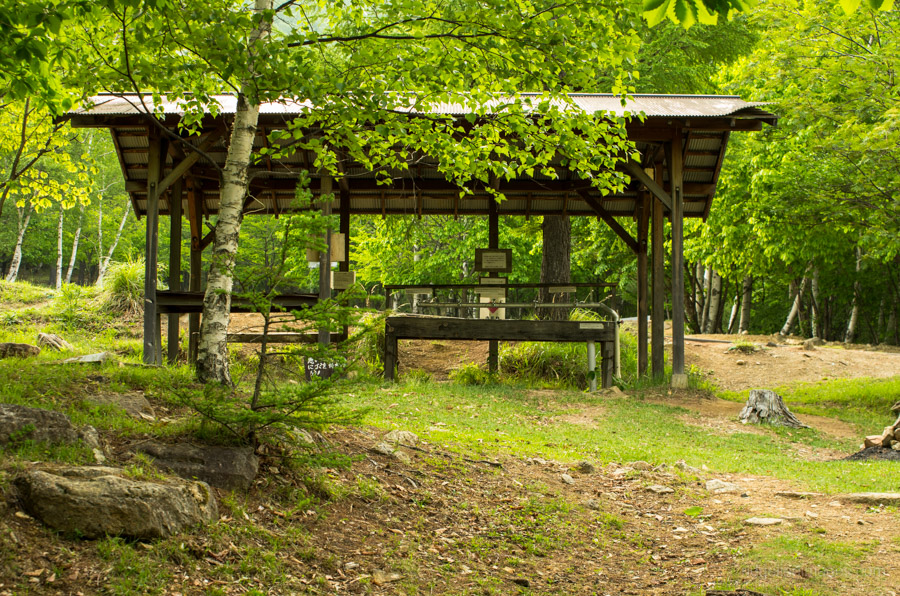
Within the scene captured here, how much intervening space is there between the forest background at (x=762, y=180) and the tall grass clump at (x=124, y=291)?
2361 millimetres

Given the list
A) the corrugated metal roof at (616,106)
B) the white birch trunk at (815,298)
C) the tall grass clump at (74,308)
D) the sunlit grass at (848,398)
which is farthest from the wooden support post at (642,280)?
the white birch trunk at (815,298)

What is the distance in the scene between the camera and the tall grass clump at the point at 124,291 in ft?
53.3

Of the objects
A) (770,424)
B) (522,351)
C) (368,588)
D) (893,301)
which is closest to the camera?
(368,588)

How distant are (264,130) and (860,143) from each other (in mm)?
9732

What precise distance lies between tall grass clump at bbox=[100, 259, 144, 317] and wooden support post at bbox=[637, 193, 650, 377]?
1132 centimetres

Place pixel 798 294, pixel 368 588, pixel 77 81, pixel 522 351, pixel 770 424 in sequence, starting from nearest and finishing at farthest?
pixel 368 588 < pixel 77 81 < pixel 770 424 < pixel 522 351 < pixel 798 294

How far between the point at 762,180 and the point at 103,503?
14416mm

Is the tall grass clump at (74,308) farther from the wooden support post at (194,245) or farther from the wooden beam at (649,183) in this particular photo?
the wooden beam at (649,183)

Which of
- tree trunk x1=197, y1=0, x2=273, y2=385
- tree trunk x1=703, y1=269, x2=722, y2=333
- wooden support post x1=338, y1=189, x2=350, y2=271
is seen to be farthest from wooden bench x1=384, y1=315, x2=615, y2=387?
tree trunk x1=703, y1=269, x2=722, y2=333

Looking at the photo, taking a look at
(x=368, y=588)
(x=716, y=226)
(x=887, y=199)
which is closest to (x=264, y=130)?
(x=368, y=588)

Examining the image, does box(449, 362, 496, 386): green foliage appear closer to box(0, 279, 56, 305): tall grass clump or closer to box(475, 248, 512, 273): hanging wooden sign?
box(475, 248, 512, 273): hanging wooden sign

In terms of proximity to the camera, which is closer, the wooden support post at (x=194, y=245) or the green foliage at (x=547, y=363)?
the green foliage at (x=547, y=363)

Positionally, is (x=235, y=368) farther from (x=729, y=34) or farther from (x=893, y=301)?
(x=893, y=301)

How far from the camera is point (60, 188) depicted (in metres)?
10.3
